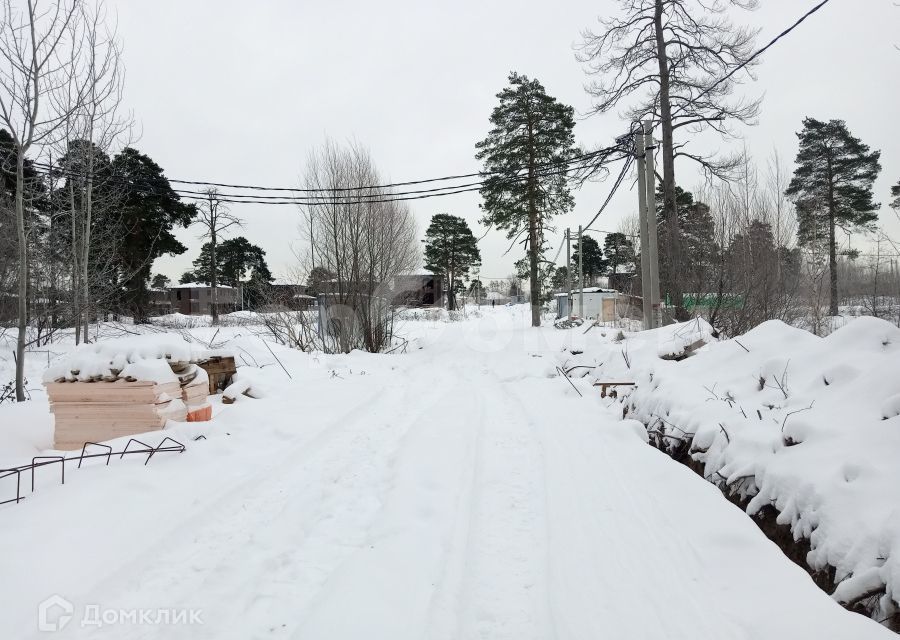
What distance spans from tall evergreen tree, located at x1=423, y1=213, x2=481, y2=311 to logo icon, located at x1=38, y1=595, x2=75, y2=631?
155 feet

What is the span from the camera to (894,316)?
32.1ft

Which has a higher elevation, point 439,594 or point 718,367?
point 718,367

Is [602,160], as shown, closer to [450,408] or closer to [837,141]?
[450,408]

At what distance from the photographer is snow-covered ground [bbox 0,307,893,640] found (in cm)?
209

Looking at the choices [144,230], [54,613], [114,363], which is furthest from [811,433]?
[144,230]

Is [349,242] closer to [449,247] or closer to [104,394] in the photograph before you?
[104,394]

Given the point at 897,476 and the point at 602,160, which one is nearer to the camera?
the point at 897,476

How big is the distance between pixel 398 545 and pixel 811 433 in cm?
275

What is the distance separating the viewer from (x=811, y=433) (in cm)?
286

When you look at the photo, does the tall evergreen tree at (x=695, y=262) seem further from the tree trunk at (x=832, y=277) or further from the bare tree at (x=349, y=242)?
the bare tree at (x=349, y=242)

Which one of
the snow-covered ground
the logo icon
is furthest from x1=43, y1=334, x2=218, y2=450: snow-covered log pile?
the logo icon

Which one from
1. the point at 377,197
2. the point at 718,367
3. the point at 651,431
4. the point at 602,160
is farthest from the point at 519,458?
the point at 377,197

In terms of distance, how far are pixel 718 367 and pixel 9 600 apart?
5860mm

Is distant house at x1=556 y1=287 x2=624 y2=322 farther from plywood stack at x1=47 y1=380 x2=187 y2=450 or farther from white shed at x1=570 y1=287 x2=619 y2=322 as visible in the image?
plywood stack at x1=47 y1=380 x2=187 y2=450
